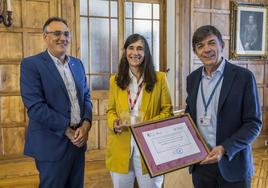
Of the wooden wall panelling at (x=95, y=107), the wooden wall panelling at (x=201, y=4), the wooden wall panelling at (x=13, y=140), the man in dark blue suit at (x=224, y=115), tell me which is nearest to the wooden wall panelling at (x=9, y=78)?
the wooden wall panelling at (x=13, y=140)

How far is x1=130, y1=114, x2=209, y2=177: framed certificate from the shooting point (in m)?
1.41

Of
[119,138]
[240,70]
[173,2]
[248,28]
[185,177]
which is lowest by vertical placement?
[185,177]

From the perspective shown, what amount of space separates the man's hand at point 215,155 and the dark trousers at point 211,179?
0.33ft

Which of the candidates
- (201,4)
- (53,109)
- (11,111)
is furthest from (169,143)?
(201,4)

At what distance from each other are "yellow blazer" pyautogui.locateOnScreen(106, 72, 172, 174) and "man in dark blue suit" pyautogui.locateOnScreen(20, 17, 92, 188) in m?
0.21

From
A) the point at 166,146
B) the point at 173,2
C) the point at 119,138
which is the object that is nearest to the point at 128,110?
the point at 119,138

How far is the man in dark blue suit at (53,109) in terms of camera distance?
1.81 m

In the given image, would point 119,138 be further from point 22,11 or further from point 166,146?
point 22,11

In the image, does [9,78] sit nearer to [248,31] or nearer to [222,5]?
[222,5]

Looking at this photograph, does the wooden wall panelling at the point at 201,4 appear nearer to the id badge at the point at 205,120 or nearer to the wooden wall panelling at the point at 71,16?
the wooden wall panelling at the point at 71,16

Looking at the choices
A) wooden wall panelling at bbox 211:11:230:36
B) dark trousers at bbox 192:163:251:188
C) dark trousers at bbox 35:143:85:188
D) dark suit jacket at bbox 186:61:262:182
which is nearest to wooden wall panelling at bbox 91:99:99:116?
dark trousers at bbox 35:143:85:188

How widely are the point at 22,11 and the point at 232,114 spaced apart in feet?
9.47

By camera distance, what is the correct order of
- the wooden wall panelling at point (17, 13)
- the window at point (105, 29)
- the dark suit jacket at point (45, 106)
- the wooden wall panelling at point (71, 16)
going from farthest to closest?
1. the window at point (105, 29)
2. the wooden wall panelling at point (71, 16)
3. the wooden wall panelling at point (17, 13)
4. the dark suit jacket at point (45, 106)

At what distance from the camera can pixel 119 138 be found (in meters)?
1.83
